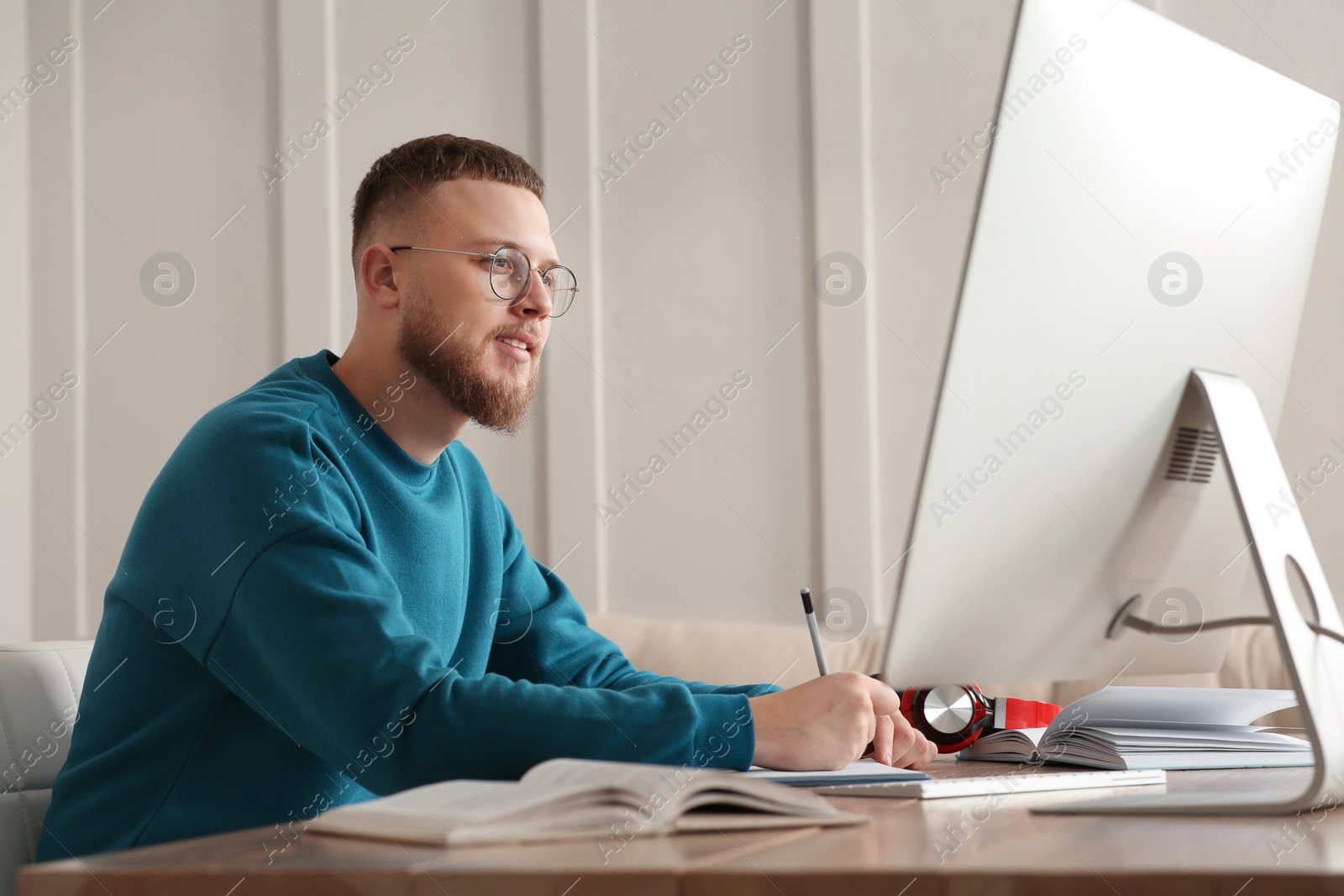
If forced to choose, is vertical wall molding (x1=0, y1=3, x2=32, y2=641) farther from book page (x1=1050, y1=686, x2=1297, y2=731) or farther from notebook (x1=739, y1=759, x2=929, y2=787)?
book page (x1=1050, y1=686, x2=1297, y2=731)

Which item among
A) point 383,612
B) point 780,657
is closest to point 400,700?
point 383,612

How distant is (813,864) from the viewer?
56 cm

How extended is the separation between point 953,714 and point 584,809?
77cm

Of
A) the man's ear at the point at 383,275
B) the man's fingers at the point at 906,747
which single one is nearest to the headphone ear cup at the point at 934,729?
the man's fingers at the point at 906,747

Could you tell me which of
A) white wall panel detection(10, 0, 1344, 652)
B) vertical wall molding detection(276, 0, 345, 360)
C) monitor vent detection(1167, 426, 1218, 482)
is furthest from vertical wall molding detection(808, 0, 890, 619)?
monitor vent detection(1167, 426, 1218, 482)

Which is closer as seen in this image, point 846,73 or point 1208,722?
point 1208,722

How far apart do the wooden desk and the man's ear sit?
98cm

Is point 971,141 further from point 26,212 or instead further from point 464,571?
point 26,212

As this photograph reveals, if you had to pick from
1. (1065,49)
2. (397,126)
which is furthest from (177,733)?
(397,126)

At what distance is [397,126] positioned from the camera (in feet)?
10.9

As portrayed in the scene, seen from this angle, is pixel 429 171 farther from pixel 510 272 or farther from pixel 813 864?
pixel 813 864

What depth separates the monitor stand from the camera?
29.0 inches

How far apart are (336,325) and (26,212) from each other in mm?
1056

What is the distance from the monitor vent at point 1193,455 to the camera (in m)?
0.90
